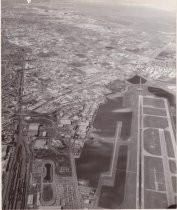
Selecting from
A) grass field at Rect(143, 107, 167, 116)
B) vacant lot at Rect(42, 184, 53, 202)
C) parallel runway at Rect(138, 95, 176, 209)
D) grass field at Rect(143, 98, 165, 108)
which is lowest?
vacant lot at Rect(42, 184, 53, 202)

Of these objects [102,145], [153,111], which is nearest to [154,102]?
[153,111]

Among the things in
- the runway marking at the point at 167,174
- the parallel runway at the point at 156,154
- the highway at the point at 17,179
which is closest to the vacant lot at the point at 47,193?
the highway at the point at 17,179

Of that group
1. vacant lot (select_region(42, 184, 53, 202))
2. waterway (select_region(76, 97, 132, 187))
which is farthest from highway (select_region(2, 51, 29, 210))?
waterway (select_region(76, 97, 132, 187))

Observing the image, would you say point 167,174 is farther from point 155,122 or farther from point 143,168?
point 155,122

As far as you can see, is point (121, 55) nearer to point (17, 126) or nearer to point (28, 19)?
point (28, 19)

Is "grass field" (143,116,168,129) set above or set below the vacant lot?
above

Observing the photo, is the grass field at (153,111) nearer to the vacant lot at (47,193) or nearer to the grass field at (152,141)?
the grass field at (152,141)

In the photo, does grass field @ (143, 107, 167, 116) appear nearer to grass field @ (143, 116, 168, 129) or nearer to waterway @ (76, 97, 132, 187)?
grass field @ (143, 116, 168, 129)

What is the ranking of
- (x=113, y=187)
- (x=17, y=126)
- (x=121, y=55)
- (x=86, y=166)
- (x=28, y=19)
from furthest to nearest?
(x=28, y=19)
(x=121, y=55)
(x=17, y=126)
(x=86, y=166)
(x=113, y=187)

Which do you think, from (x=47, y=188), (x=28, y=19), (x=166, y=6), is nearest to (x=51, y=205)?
(x=47, y=188)
